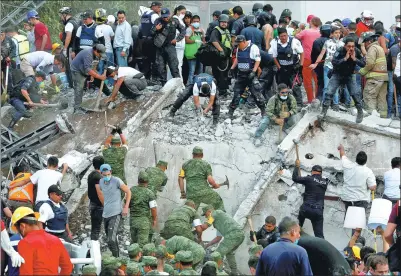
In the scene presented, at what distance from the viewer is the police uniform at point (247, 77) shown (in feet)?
68.3

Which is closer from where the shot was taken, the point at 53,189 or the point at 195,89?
the point at 53,189

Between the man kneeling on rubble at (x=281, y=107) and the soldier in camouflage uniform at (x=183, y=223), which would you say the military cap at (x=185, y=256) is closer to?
the soldier in camouflage uniform at (x=183, y=223)

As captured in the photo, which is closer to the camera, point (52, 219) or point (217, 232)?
point (52, 219)

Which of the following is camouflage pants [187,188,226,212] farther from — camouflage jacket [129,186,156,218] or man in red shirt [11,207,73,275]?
man in red shirt [11,207,73,275]

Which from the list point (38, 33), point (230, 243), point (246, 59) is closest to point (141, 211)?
point (230, 243)

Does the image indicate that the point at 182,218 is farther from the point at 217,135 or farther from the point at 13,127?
the point at 13,127

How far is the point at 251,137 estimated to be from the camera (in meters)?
21.0

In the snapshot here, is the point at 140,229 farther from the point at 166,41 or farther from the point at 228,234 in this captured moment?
the point at 166,41

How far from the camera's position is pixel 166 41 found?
864 inches

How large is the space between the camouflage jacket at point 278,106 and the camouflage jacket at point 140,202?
3.10 m

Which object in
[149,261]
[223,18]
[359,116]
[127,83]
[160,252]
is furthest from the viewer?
[223,18]

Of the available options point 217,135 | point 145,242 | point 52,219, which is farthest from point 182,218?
point 217,135

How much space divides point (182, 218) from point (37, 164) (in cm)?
309

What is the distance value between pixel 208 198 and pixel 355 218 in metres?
2.30
